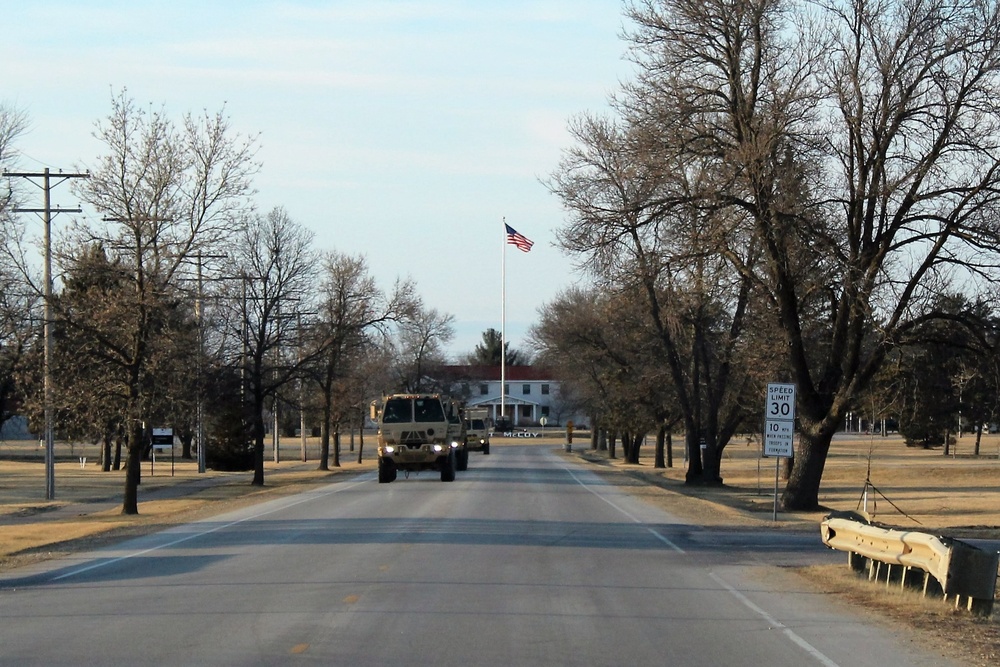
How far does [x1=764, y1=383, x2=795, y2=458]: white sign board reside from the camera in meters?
25.0

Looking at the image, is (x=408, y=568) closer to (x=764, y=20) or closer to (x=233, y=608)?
(x=233, y=608)

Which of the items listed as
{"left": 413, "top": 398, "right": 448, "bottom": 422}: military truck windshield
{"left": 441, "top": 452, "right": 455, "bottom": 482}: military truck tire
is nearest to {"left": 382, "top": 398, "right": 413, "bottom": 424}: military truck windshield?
{"left": 413, "top": 398, "right": 448, "bottom": 422}: military truck windshield

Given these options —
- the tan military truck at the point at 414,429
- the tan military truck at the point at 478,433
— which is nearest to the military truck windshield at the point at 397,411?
the tan military truck at the point at 414,429

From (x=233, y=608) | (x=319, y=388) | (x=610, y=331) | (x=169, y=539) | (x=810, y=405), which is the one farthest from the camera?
(x=319, y=388)

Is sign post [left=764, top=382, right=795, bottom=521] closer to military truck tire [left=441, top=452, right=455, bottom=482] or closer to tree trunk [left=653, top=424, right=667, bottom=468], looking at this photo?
military truck tire [left=441, top=452, right=455, bottom=482]

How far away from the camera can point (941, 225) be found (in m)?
24.6

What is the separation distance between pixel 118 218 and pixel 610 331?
28150 millimetres

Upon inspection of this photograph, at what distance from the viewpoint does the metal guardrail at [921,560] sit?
11367mm

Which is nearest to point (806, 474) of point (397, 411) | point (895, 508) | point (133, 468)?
point (895, 508)

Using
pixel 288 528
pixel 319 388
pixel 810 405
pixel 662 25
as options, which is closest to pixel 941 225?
pixel 810 405

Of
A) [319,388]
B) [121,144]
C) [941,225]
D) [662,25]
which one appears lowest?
[319,388]

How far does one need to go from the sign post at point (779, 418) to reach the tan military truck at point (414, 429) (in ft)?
44.0

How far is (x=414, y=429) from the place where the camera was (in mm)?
35969

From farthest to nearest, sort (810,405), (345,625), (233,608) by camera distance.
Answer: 1. (810,405)
2. (233,608)
3. (345,625)
